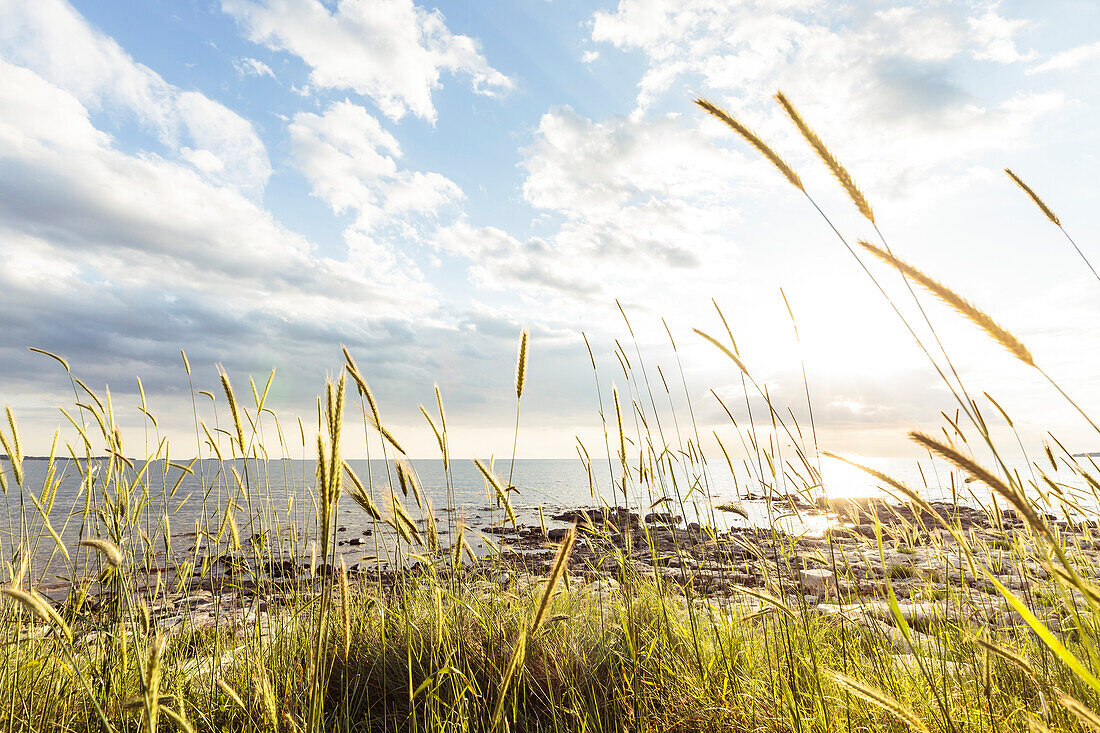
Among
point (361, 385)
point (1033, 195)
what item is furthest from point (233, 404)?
point (1033, 195)

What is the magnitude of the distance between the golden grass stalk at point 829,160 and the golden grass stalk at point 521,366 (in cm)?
130

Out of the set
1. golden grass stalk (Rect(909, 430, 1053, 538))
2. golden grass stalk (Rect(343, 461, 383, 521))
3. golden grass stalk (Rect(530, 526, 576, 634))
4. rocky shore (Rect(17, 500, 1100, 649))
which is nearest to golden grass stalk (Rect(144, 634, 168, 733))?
rocky shore (Rect(17, 500, 1100, 649))

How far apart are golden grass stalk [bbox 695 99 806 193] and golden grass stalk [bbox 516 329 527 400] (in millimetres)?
1138

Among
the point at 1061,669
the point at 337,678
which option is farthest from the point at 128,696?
the point at 1061,669

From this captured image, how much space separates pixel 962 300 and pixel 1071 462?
2.24 meters

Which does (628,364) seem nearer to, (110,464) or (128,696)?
(110,464)

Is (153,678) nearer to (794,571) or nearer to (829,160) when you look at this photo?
(829,160)

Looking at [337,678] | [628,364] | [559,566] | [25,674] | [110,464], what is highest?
[628,364]

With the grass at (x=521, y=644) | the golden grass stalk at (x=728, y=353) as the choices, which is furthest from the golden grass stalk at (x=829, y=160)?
the golden grass stalk at (x=728, y=353)

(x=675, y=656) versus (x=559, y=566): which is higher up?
(x=559, y=566)

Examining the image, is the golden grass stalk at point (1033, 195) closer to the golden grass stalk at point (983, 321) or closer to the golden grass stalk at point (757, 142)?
the golden grass stalk at point (757, 142)

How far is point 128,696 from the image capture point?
239cm

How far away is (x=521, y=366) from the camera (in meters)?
2.41

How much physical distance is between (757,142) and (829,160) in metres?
0.23
